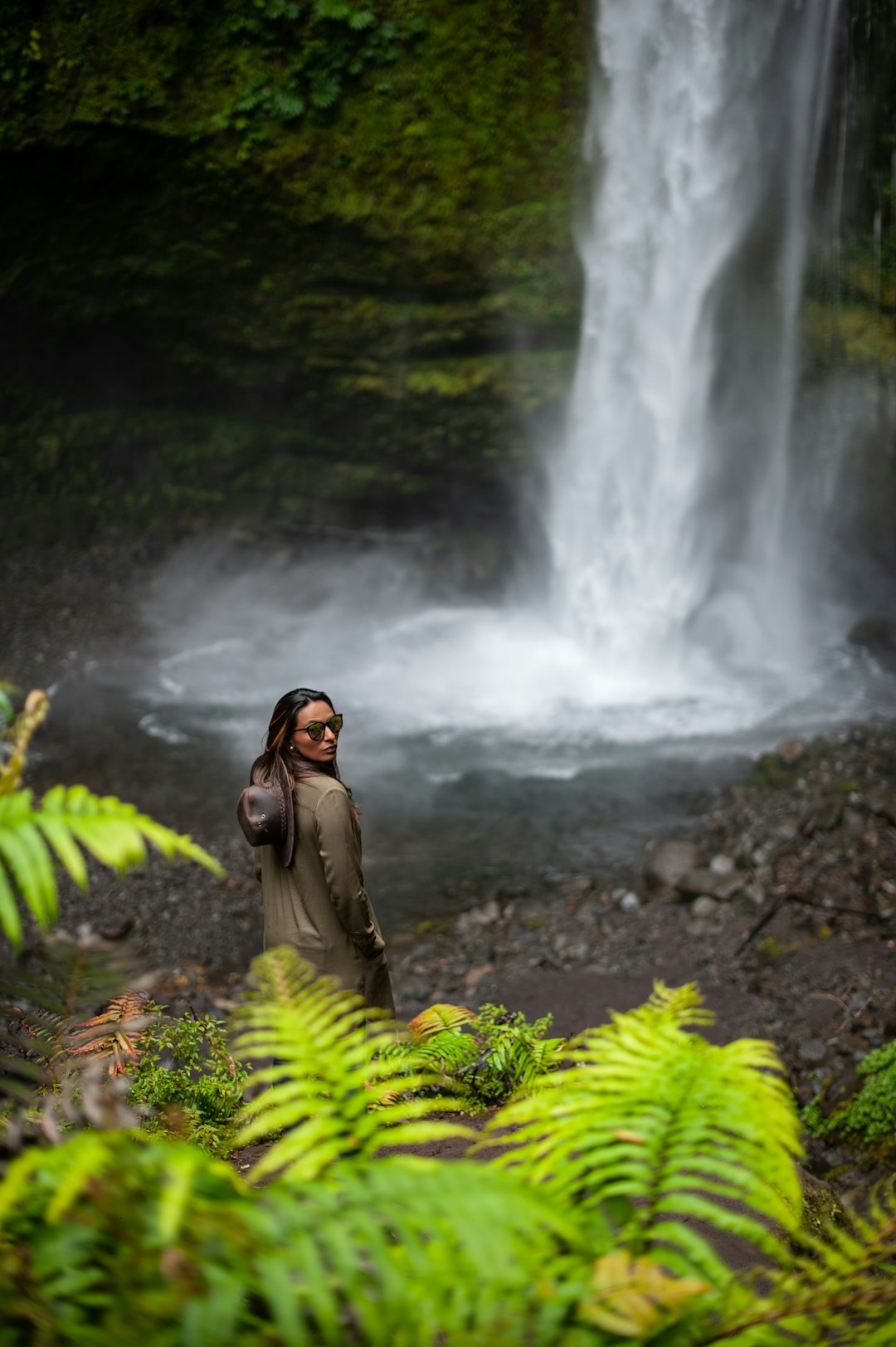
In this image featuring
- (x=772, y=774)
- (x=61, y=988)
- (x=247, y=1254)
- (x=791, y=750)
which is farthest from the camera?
(x=791, y=750)

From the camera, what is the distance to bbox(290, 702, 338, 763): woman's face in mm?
3133

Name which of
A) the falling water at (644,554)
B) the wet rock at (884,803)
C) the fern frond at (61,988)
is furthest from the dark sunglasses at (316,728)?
the falling water at (644,554)

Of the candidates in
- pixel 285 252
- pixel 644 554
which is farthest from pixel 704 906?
pixel 285 252

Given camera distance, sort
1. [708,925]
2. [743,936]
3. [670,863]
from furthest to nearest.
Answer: [670,863]
[708,925]
[743,936]

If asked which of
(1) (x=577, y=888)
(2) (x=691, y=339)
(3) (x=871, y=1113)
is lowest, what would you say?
(3) (x=871, y=1113)

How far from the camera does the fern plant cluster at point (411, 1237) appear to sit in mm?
1081

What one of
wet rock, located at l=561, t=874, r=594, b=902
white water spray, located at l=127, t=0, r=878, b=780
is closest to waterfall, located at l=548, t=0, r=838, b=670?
white water spray, located at l=127, t=0, r=878, b=780

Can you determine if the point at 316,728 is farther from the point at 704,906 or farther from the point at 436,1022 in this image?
the point at 704,906

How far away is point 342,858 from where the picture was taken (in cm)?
313

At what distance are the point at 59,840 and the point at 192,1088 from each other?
2083 millimetres

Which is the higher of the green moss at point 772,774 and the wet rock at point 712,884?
the green moss at point 772,774

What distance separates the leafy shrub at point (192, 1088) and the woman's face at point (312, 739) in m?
0.96

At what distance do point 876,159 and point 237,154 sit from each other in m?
7.88

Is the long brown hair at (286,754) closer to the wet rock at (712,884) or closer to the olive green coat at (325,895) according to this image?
the olive green coat at (325,895)
